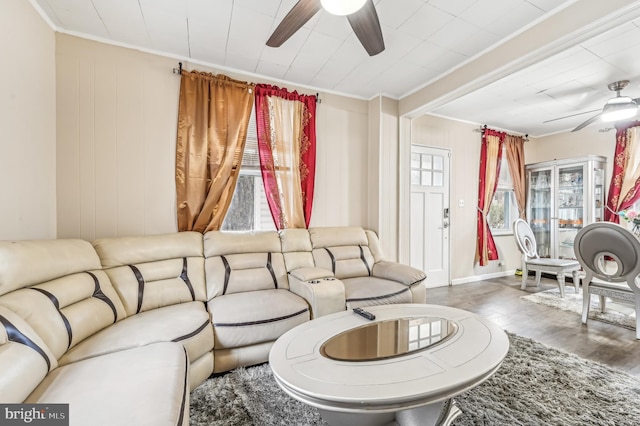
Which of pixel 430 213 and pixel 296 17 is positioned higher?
pixel 296 17

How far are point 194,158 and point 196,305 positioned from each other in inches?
57.4

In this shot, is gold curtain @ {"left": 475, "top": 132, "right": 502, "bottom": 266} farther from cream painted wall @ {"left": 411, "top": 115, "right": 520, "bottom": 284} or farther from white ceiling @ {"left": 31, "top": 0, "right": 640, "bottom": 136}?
white ceiling @ {"left": 31, "top": 0, "right": 640, "bottom": 136}

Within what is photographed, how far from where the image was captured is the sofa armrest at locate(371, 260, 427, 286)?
2.70m

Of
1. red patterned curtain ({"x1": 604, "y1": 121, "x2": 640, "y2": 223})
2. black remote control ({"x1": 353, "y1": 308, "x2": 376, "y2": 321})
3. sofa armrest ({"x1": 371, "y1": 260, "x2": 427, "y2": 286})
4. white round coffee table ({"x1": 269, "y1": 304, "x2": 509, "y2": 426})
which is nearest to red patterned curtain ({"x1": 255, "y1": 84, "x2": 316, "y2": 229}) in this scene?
sofa armrest ({"x1": 371, "y1": 260, "x2": 427, "y2": 286})

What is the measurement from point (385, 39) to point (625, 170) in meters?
4.55

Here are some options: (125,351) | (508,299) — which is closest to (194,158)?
(125,351)

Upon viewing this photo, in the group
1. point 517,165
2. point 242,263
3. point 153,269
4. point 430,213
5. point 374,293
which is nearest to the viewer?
point 153,269

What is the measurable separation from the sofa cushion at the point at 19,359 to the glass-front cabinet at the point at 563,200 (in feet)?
21.0

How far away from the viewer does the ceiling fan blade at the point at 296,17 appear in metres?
1.62

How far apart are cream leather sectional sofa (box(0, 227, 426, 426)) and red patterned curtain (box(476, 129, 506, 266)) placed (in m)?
2.44

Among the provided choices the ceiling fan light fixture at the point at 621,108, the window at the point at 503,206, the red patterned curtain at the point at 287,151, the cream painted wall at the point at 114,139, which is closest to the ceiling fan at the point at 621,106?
the ceiling fan light fixture at the point at 621,108

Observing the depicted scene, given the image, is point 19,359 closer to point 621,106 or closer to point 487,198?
point 621,106

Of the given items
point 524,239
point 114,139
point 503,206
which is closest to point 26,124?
point 114,139

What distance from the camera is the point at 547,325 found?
2846 mm
